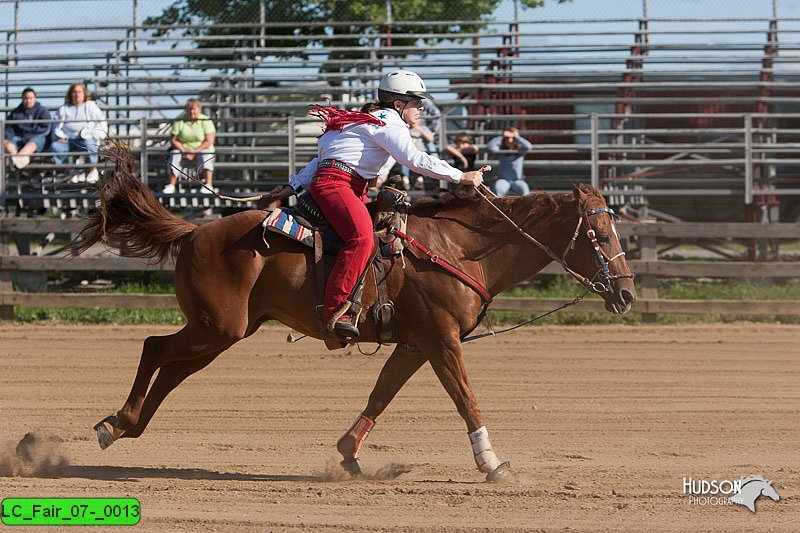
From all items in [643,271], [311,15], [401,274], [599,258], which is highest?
[311,15]

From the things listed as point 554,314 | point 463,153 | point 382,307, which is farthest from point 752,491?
point 463,153

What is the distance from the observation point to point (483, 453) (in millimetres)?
6672

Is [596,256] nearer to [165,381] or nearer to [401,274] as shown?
[401,274]

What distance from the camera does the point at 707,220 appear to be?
1889 centimetres

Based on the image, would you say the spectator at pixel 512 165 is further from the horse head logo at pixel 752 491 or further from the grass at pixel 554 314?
the horse head logo at pixel 752 491

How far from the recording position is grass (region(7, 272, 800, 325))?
13477 millimetres

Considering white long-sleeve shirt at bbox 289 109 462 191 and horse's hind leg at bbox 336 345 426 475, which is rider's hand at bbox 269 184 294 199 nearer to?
→ white long-sleeve shirt at bbox 289 109 462 191

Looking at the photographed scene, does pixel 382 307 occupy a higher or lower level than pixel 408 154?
lower

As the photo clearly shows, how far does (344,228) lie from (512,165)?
837cm

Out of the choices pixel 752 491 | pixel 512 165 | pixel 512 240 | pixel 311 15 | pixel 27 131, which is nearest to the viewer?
pixel 752 491

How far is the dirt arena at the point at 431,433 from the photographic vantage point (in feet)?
19.7

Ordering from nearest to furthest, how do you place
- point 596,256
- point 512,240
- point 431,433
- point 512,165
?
point 596,256
point 512,240
point 431,433
point 512,165

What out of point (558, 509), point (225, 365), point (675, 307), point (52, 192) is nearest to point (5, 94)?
point (52, 192)

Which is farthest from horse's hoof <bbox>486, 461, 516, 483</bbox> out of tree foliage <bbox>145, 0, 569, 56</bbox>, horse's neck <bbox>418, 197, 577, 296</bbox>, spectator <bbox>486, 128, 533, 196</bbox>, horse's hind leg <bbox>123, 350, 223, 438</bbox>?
tree foliage <bbox>145, 0, 569, 56</bbox>
